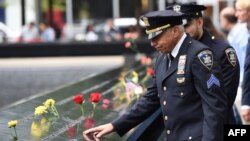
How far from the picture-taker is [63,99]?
241 inches

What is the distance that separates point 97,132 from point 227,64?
41.1 inches

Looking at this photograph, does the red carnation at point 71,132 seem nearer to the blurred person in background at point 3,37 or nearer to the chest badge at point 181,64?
the chest badge at point 181,64

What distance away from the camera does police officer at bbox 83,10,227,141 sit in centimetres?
346

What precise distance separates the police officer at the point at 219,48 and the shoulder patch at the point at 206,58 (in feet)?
2.44

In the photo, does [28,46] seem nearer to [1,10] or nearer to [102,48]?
[102,48]

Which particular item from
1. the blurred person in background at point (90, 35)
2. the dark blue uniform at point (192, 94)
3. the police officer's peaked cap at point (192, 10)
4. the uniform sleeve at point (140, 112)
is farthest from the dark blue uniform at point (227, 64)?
the blurred person in background at point (90, 35)

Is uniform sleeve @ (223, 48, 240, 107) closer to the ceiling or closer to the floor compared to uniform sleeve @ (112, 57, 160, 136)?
closer to the ceiling

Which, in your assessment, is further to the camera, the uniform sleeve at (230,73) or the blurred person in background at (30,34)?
the blurred person in background at (30,34)

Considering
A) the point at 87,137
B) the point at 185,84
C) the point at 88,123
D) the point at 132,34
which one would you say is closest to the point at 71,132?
the point at 87,137

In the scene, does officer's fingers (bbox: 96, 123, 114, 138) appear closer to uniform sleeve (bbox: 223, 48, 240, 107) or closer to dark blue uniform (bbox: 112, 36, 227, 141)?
dark blue uniform (bbox: 112, 36, 227, 141)

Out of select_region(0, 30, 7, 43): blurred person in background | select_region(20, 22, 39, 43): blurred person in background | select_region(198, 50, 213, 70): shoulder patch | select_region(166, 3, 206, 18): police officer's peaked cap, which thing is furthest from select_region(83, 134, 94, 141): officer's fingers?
select_region(0, 30, 7, 43): blurred person in background

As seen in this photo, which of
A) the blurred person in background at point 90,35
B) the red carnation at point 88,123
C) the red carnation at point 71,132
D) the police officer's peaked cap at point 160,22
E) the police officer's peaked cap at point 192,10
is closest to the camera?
the police officer's peaked cap at point 160,22

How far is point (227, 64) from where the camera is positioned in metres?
4.45

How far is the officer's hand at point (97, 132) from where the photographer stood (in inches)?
155
